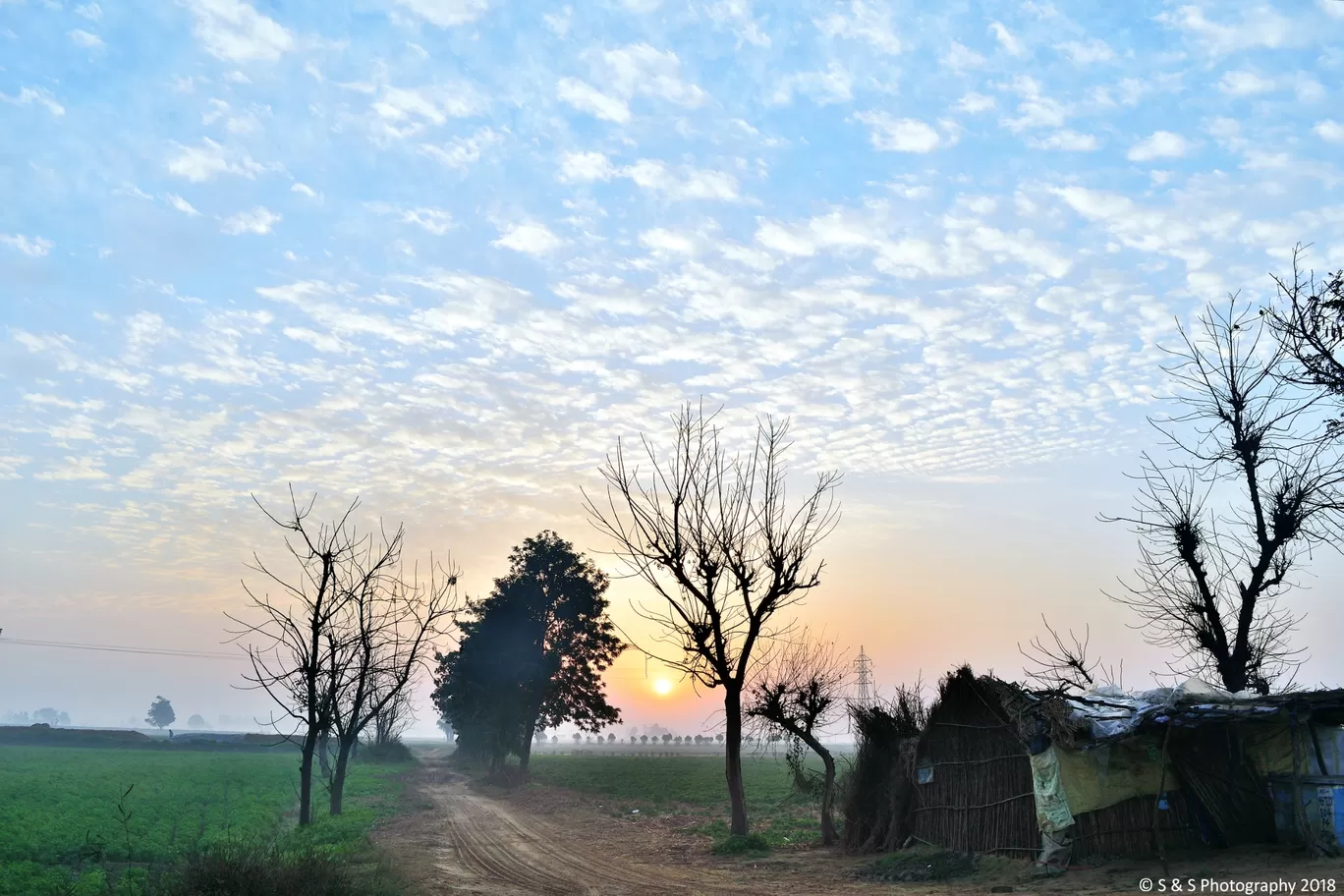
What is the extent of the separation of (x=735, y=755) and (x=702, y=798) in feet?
54.7

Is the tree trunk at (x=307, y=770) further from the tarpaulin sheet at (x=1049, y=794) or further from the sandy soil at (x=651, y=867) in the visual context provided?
the tarpaulin sheet at (x=1049, y=794)

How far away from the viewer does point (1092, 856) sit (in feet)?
45.5

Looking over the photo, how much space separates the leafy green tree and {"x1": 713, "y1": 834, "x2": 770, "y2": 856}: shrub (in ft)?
88.7

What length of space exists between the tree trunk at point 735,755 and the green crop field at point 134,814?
8.37 m

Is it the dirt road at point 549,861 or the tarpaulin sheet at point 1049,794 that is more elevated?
the tarpaulin sheet at point 1049,794

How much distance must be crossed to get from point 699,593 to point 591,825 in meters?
9.68

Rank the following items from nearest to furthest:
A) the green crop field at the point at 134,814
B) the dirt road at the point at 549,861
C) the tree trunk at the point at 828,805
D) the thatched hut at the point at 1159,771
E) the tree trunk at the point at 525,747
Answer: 1. the thatched hut at the point at 1159,771
2. the dirt road at the point at 549,861
3. the green crop field at the point at 134,814
4. the tree trunk at the point at 828,805
5. the tree trunk at the point at 525,747

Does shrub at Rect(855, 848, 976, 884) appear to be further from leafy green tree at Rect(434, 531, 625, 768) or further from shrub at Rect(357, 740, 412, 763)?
shrub at Rect(357, 740, 412, 763)

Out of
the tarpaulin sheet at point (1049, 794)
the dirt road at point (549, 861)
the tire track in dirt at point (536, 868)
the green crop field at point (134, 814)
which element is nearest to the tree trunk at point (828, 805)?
the dirt road at point (549, 861)

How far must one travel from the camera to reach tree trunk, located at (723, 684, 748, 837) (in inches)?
781

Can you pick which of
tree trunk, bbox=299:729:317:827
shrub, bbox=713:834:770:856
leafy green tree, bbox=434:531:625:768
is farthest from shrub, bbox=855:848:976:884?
leafy green tree, bbox=434:531:625:768

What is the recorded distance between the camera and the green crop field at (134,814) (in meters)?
16.6

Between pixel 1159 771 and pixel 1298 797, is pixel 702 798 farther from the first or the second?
pixel 1298 797

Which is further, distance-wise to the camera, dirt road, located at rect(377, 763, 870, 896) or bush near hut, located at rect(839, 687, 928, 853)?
bush near hut, located at rect(839, 687, 928, 853)
